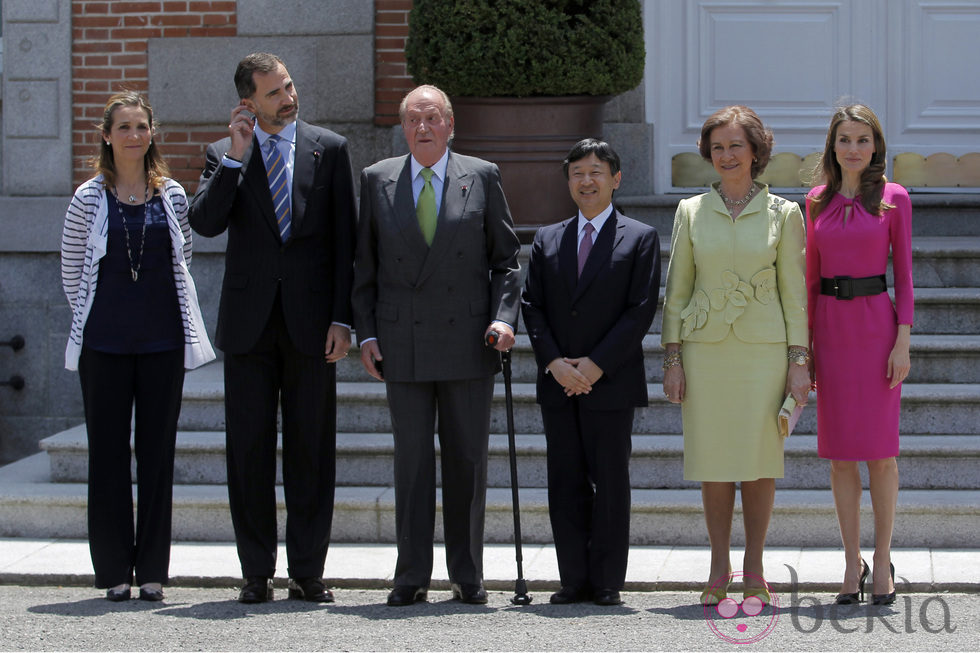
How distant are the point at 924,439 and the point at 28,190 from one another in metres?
5.60

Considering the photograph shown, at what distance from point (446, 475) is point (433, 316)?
0.62m

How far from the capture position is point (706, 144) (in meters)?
5.15

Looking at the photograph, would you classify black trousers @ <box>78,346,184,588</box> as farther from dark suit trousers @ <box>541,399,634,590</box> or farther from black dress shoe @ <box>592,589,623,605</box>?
black dress shoe @ <box>592,589,623,605</box>

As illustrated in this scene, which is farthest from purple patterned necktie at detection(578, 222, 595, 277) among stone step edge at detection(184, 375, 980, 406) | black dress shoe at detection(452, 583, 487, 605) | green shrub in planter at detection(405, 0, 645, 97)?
green shrub in planter at detection(405, 0, 645, 97)

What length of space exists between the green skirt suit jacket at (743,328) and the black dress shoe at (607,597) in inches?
21.2

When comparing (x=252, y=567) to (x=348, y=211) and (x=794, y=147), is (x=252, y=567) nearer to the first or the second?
(x=348, y=211)

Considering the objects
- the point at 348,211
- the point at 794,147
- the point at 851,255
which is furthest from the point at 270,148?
the point at 794,147

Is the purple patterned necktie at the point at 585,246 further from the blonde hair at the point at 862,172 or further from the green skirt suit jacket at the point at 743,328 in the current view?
the blonde hair at the point at 862,172

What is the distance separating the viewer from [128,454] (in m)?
5.43

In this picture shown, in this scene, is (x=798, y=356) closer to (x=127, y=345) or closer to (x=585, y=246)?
(x=585, y=246)

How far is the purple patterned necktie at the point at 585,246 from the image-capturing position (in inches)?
206

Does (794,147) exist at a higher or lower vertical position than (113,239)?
higher

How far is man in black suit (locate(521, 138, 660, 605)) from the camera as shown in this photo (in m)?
5.14

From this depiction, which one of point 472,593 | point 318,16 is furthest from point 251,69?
point 318,16
